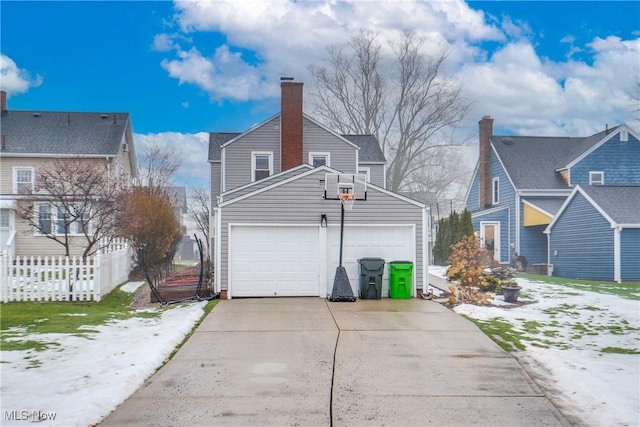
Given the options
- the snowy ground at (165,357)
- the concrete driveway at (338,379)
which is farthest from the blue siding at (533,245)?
the concrete driveway at (338,379)

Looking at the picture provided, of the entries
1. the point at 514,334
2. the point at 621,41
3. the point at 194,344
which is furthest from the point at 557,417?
the point at 621,41

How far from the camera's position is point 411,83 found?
3834 centimetres

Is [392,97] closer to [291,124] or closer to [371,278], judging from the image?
[291,124]

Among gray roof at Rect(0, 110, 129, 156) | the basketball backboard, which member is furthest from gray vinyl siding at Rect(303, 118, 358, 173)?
gray roof at Rect(0, 110, 129, 156)

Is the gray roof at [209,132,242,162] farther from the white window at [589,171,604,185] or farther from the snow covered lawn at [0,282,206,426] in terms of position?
the white window at [589,171,604,185]

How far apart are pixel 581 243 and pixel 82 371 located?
21.5 metres

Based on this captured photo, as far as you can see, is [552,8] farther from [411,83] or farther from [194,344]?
[194,344]

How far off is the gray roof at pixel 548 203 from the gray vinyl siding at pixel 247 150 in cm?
1421

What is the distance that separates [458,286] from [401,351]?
6.36 m

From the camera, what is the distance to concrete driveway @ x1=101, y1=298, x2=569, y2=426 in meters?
5.76

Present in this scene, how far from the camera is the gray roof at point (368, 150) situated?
24688 mm

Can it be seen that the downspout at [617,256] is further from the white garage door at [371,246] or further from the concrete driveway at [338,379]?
the concrete driveway at [338,379]

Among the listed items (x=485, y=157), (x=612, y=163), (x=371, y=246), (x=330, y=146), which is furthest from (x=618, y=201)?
(x=371, y=246)

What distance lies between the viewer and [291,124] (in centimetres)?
2050
